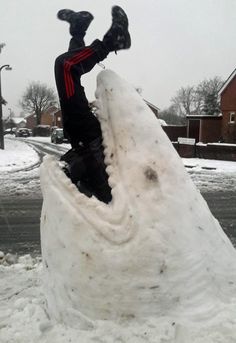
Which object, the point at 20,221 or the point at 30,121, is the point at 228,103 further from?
the point at 30,121

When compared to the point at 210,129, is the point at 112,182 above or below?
above

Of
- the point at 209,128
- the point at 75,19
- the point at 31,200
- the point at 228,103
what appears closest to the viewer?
the point at 75,19

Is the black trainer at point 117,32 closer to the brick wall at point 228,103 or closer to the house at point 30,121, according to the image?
the brick wall at point 228,103

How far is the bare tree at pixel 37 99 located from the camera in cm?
9106

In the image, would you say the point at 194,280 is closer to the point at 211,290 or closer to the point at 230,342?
the point at 211,290

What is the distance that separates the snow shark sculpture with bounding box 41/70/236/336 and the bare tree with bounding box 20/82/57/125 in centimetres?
8992

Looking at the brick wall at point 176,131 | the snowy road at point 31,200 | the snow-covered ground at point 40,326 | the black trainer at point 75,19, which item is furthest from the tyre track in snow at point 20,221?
the brick wall at point 176,131

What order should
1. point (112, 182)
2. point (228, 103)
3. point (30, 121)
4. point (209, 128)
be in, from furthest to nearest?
point (30, 121)
point (209, 128)
point (228, 103)
point (112, 182)

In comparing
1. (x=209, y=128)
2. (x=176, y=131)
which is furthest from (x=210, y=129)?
(x=176, y=131)

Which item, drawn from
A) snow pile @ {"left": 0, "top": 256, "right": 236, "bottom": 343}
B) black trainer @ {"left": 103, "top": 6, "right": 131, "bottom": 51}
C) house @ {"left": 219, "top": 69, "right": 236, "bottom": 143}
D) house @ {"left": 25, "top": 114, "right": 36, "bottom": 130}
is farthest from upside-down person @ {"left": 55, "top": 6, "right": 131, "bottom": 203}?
house @ {"left": 25, "top": 114, "right": 36, "bottom": 130}

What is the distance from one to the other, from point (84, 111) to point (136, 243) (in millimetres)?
1120

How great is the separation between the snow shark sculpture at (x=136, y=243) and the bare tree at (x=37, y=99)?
295 ft

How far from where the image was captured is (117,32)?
2.98 metres

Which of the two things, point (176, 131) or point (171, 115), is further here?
point (171, 115)
